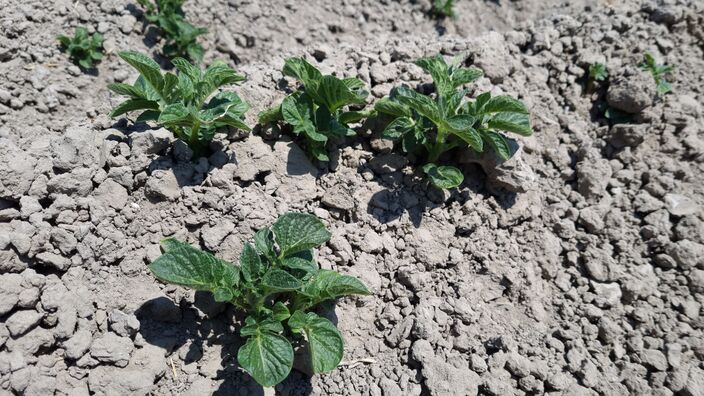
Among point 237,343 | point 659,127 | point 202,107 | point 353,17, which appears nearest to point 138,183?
point 202,107

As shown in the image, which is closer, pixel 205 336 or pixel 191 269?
pixel 191 269

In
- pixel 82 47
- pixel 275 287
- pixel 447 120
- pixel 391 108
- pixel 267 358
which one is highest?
pixel 447 120

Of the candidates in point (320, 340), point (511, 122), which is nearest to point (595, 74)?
point (511, 122)

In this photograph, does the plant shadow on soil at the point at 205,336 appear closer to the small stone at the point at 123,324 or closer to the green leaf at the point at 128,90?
the small stone at the point at 123,324

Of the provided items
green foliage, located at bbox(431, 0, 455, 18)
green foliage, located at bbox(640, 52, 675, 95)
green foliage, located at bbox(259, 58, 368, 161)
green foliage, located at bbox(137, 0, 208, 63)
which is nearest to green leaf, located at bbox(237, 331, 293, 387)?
green foliage, located at bbox(259, 58, 368, 161)

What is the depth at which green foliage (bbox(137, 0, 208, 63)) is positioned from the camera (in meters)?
4.58

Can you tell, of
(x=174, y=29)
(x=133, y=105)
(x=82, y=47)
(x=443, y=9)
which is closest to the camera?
(x=133, y=105)

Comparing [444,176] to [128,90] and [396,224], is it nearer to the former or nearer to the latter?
[396,224]

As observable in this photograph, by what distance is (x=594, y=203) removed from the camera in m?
4.02

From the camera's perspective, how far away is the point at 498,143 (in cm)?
350

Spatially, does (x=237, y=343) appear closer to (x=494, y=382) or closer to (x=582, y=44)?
(x=494, y=382)

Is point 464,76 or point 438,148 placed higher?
point 464,76

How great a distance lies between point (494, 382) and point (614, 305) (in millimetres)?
1105

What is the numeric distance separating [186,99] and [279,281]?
1.34 m
